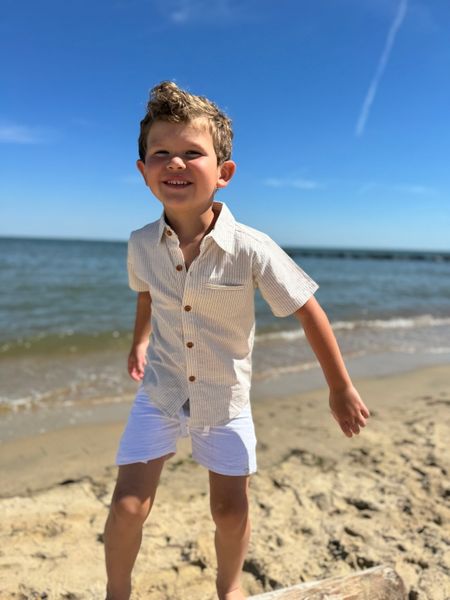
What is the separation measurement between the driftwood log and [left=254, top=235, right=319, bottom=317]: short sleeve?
1141 millimetres

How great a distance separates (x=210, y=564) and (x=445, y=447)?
89.5 inches

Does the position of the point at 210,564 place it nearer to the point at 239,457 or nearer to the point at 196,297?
the point at 239,457

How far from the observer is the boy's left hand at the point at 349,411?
73.4 inches

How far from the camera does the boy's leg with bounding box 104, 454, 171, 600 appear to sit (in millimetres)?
1814

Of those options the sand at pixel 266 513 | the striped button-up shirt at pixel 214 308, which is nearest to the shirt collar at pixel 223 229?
the striped button-up shirt at pixel 214 308

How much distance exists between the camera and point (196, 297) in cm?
193

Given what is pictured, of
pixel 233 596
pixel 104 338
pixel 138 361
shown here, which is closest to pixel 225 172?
pixel 138 361

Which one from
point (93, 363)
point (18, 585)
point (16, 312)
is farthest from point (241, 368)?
point (16, 312)

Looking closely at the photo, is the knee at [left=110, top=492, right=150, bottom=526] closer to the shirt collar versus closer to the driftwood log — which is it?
the driftwood log

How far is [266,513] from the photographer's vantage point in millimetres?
2934

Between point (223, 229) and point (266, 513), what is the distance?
1892mm

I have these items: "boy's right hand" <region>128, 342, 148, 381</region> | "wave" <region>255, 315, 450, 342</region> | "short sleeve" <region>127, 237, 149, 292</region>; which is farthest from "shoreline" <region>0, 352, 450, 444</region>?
"short sleeve" <region>127, 237, 149, 292</region>

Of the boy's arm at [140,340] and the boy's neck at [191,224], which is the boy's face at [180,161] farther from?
the boy's arm at [140,340]

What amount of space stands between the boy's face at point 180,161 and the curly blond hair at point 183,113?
1.2 inches
